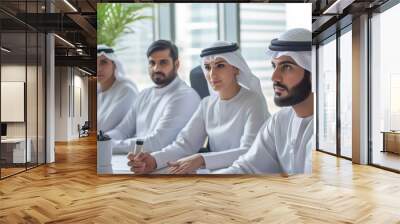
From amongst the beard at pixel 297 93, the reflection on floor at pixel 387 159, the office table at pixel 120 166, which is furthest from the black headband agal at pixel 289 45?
the reflection on floor at pixel 387 159

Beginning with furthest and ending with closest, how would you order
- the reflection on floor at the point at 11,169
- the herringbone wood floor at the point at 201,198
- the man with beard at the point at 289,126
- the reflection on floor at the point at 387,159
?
the reflection on floor at the point at 387,159
the reflection on floor at the point at 11,169
the man with beard at the point at 289,126
the herringbone wood floor at the point at 201,198

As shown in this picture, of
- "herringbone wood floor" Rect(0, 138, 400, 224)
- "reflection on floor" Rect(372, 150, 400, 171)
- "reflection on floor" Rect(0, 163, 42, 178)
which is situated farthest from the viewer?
"reflection on floor" Rect(372, 150, 400, 171)

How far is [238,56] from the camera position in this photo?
6.44m

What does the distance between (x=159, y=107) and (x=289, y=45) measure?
2.25 m

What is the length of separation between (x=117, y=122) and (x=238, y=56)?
2.18 m

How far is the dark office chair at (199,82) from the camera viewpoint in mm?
6461

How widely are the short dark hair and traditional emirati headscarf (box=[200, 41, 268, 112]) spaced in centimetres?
43

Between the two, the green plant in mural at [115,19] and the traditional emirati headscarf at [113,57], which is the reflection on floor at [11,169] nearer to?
the traditional emirati headscarf at [113,57]

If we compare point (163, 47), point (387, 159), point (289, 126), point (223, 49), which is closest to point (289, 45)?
point (223, 49)

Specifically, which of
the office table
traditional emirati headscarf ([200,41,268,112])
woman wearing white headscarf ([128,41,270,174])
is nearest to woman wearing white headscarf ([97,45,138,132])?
the office table

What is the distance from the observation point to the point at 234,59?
6430mm

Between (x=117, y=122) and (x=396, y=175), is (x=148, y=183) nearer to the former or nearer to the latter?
(x=117, y=122)

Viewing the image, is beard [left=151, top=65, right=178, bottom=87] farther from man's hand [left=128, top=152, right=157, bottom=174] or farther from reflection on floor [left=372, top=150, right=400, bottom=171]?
reflection on floor [left=372, top=150, right=400, bottom=171]

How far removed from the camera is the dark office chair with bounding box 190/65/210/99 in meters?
6.46
